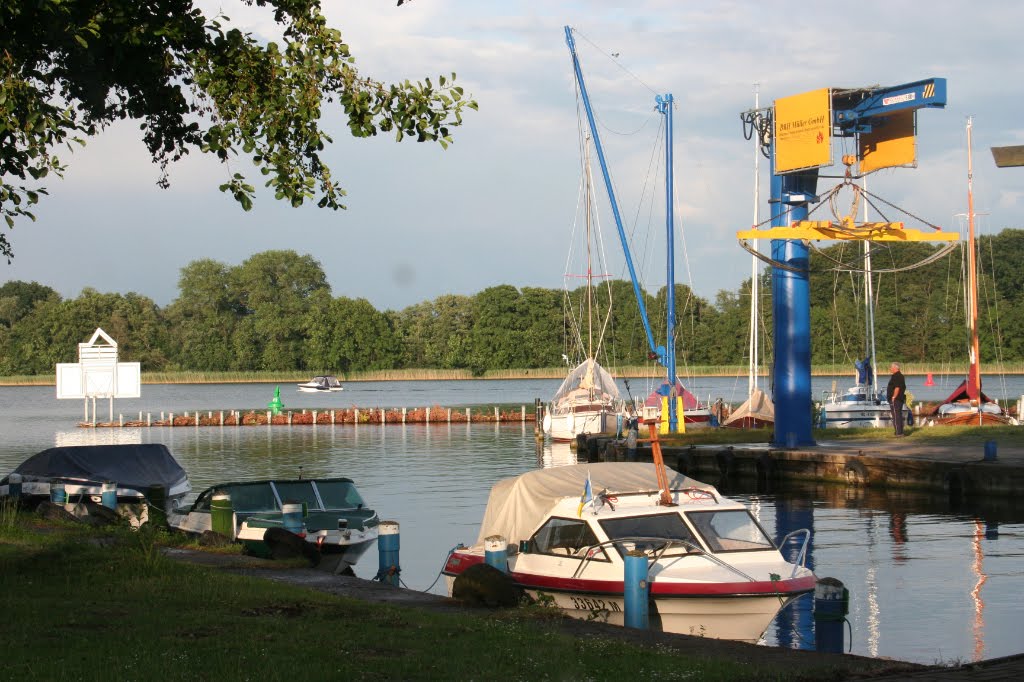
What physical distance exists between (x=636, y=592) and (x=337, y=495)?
37.1 ft

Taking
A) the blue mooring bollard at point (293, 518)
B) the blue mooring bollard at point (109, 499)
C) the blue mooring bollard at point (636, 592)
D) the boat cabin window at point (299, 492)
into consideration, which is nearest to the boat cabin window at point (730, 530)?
the blue mooring bollard at point (636, 592)

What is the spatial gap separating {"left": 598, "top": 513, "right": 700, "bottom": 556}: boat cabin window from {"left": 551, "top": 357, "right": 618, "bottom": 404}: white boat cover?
44.1m

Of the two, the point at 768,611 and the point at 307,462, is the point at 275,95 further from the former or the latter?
the point at 307,462

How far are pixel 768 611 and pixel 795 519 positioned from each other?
1570 centimetres

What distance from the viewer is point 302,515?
22.1 meters

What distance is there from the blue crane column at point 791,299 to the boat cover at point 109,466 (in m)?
17.9

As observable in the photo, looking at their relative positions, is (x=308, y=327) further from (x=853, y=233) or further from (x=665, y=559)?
(x=665, y=559)

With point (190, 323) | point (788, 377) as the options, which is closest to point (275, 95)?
point (788, 377)

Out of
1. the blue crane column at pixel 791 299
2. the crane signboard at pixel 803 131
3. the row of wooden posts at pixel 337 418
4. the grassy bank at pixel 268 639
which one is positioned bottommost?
the row of wooden posts at pixel 337 418

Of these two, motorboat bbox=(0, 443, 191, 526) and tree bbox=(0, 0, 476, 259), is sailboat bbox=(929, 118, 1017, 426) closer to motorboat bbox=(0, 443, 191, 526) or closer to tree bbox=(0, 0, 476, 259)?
motorboat bbox=(0, 443, 191, 526)

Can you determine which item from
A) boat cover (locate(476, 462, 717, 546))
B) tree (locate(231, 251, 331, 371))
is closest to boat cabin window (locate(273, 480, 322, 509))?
boat cover (locate(476, 462, 717, 546))

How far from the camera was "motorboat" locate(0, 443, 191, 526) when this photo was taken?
27.9m

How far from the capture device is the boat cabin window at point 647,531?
16.2 m

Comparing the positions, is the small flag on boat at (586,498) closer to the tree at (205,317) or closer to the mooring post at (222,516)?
the mooring post at (222,516)
